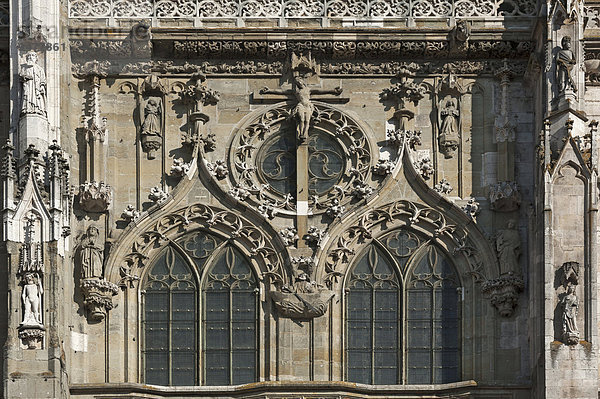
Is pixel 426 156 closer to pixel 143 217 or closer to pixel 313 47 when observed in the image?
pixel 313 47

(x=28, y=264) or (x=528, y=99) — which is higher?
(x=528, y=99)

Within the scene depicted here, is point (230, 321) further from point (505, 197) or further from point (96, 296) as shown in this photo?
point (505, 197)

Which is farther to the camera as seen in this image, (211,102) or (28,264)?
(211,102)

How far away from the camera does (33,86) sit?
93.0 feet

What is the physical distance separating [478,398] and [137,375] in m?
4.65

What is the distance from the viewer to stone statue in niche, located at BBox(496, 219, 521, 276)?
94.0 ft

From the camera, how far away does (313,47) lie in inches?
1165

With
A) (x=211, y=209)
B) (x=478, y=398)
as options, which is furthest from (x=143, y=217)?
(x=478, y=398)

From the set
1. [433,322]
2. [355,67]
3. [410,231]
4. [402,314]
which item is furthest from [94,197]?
[433,322]

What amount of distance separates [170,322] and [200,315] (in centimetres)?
43

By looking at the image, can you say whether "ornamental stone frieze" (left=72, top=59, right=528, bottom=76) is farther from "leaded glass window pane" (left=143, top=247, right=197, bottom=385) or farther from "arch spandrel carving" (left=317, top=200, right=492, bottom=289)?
"leaded glass window pane" (left=143, top=247, right=197, bottom=385)

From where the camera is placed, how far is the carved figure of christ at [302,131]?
29.1m

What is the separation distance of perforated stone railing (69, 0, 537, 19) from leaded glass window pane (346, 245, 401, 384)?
342cm

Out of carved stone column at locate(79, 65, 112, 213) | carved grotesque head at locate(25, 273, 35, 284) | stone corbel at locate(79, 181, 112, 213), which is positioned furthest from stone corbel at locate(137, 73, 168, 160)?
carved grotesque head at locate(25, 273, 35, 284)
